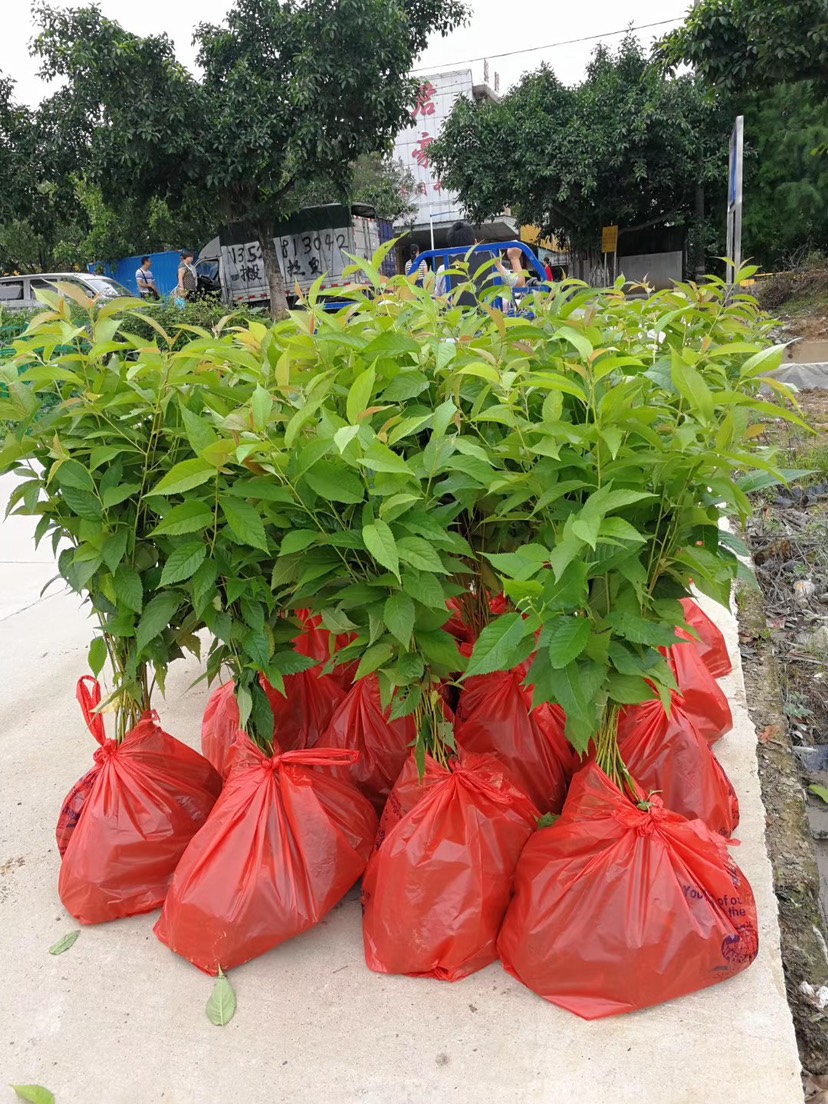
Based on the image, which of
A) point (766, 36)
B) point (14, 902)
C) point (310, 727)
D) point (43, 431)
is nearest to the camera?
point (43, 431)

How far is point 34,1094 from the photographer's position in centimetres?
147

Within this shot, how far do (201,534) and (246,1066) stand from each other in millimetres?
992

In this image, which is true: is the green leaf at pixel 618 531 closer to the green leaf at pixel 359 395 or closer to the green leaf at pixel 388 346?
the green leaf at pixel 359 395

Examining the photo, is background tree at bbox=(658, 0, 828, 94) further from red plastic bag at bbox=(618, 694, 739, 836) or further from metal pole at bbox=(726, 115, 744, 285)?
red plastic bag at bbox=(618, 694, 739, 836)

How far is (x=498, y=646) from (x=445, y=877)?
0.56 metres

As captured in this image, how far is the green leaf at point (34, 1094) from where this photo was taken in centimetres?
146

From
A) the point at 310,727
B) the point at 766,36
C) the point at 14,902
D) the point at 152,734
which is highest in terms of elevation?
the point at 766,36

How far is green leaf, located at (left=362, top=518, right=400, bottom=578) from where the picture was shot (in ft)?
4.14

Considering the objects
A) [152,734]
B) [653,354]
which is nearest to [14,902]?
[152,734]

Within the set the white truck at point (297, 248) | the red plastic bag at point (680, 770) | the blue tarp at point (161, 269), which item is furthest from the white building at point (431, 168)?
the red plastic bag at point (680, 770)

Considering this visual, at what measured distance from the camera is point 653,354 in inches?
70.3

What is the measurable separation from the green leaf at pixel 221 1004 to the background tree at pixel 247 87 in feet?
44.6

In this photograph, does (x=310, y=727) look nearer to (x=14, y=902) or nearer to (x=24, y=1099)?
(x=14, y=902)

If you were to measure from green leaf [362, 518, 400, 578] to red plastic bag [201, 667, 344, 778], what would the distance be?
1030 mm
